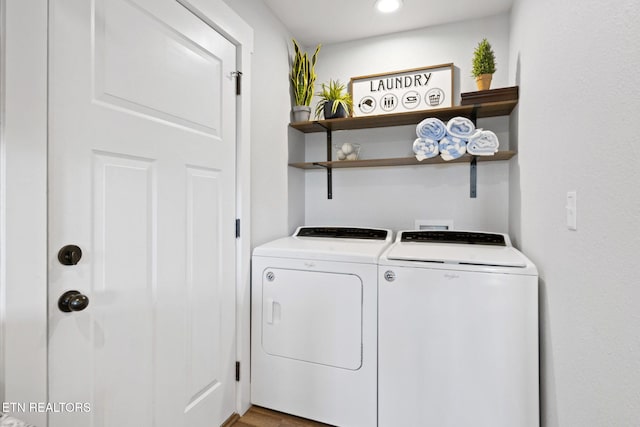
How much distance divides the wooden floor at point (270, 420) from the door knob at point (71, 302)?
1.15 m

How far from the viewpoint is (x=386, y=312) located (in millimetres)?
1530

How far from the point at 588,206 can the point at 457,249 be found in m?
0.88

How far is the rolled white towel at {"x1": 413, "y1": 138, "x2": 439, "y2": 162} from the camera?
1.93 m

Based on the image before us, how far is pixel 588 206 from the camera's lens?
2.83 feet

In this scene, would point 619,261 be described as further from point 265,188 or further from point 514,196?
point 265,188

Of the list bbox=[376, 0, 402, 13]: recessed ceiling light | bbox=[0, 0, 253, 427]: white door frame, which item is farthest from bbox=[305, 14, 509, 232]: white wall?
bbox=[0, 0, 253, 427]: white door frame

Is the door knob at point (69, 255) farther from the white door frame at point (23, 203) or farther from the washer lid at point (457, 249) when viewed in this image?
the washer lid at point (457, 249)

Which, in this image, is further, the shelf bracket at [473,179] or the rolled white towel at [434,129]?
the shelf bracket at [473,179]

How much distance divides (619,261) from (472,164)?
160 centimetres

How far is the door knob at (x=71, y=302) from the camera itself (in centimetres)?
93

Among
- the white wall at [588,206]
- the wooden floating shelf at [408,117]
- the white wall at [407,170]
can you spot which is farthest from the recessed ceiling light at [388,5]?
the white wall at [588,206]

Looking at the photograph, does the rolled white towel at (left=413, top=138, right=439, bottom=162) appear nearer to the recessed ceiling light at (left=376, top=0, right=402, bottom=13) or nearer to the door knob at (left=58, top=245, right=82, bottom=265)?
the recessed ceiling light at (left=376, top=0, right=402, bottom=13)

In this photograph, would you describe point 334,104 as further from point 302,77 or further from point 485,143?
point 485,143

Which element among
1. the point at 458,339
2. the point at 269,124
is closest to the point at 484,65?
the point at 269,124
